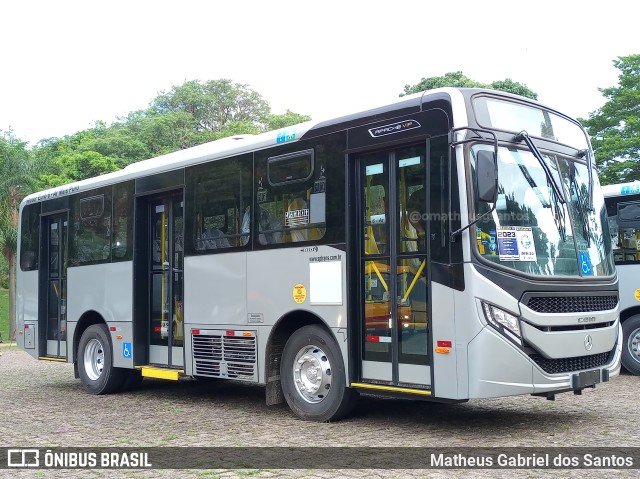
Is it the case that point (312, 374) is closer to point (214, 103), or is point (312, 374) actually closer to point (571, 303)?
point (571, 303)

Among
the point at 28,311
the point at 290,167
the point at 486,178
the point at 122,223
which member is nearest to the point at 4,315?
the point at 28,311

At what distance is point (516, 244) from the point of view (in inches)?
297

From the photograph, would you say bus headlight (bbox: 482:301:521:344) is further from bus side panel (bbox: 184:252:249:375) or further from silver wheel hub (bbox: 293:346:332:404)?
bus side panel (bbox: 184:252:249:375)

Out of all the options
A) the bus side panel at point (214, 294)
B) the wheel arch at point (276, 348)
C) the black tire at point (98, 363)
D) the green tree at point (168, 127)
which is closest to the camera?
the wheel arch at point (276, 348)

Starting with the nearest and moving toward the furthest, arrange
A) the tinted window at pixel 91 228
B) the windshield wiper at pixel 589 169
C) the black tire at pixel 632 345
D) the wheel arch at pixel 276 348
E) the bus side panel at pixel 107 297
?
the windshield wiper at pixel 589 169
the wheel arch at pixel 276 348
the bus side panel at pixel 107 297
the tinted window at pixel 91 228
the black tire at pixel 632 345

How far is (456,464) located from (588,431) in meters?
2.08

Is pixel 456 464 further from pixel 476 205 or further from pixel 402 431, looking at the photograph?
pixel 476 205

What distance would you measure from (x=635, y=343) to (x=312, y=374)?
683 centimetres

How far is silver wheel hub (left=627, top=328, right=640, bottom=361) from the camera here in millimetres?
13148

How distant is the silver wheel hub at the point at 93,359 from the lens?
1262 cm

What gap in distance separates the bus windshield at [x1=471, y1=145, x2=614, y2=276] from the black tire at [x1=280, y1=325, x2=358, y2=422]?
224 cm

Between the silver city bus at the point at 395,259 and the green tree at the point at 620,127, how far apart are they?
24.5 meters

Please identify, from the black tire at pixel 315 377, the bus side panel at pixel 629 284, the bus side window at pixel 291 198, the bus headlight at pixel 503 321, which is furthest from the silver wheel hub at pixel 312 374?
the bus side panel at pixel 629 284

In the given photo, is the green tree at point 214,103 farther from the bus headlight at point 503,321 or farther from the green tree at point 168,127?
the bus headlight at point 503,321
